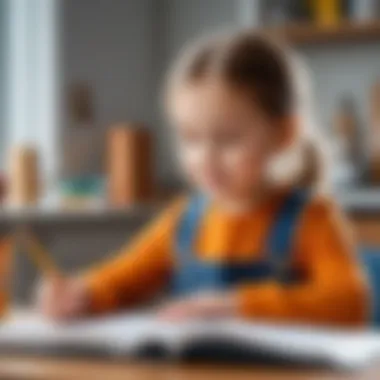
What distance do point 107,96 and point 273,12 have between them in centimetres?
53

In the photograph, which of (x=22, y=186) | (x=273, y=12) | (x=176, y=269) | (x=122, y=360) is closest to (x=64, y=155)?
(x=22, y=186)

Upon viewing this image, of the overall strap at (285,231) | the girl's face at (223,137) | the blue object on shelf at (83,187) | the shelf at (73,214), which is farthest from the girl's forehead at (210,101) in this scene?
the blue object on shelf at (83,187)

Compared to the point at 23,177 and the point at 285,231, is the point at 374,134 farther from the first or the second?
the point at 285,231

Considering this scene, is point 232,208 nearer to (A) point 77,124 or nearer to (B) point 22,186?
(B) point 22,186

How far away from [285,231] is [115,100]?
1.77 meters

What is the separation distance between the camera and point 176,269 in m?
1.44

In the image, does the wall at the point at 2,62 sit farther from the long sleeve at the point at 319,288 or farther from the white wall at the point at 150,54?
the long sleeve at the point at 319,288

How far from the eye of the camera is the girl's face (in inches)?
50.8

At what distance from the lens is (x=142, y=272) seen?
1411 mm

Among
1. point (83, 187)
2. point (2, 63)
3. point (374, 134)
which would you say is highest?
point (2, 63)

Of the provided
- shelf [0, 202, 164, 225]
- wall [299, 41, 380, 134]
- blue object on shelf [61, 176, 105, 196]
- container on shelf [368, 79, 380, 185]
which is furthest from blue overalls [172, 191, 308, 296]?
wall [299, 41, 380, 134]

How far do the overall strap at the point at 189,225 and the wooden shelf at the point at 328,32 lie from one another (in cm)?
136

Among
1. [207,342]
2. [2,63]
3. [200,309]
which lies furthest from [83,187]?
[207,342]

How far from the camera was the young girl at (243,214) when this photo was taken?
1248 millimetres
